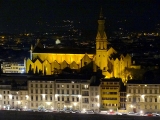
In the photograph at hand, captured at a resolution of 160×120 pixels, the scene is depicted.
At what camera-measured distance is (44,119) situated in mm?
23172

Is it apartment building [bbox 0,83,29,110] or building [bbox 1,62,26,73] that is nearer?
apartment building [bbox 0,83,29,110]

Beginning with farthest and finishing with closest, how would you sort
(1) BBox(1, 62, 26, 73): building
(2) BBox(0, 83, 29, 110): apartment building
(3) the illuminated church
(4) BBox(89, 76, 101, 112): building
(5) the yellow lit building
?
(1) BBox(1, 62, 26, 73): building → (3) the illuminated church → (2) BBox(0, 83, 29, 110): apartment building → (5) the yellow lit building → (4) BBox(89, 76, 101, 112): building

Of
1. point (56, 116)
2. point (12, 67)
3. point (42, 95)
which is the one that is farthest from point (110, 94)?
point (12, 67)

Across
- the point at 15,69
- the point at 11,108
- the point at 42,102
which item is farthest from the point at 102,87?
the point at 15,69

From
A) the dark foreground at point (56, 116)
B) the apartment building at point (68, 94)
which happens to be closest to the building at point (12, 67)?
the apartment building at point (68, 94)

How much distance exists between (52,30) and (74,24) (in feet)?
16.8

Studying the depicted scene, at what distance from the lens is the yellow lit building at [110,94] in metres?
25.5

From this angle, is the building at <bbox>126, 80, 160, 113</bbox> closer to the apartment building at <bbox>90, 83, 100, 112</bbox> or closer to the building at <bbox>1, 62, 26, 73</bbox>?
the apartment building at <bbox>90, 83, 100, 112</bbox>

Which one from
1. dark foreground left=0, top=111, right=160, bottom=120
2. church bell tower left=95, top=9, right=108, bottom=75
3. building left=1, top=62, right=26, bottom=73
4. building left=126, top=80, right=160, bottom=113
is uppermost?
church bell tower left=95, top=9, right=108, bottom=75

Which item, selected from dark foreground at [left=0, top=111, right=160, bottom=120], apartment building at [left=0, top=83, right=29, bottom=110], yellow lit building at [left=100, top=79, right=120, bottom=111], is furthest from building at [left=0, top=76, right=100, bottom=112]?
dark foreground at [left=0, top=111, right=160, bottom=120]

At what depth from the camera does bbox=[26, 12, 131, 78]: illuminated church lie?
31266 mm

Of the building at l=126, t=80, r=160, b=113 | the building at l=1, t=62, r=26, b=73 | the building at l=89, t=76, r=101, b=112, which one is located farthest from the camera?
the building at l=1, t=62, r=26, b=73

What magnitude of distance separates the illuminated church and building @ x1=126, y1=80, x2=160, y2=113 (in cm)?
524

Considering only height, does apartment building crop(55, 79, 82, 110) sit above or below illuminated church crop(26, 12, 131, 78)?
below
